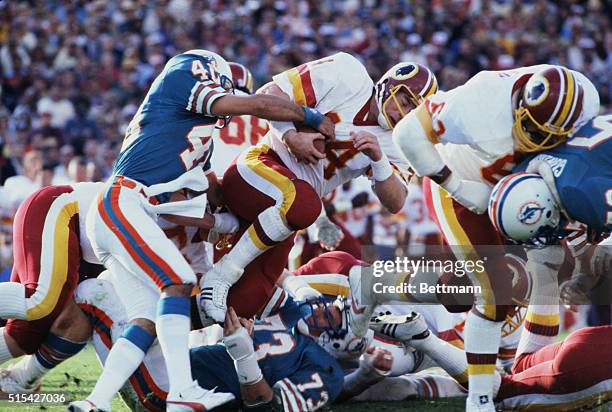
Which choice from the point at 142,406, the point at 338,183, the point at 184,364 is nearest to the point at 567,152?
the point at 338,183

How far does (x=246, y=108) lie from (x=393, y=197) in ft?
3.41

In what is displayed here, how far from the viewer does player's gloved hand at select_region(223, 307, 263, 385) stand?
4.37 m

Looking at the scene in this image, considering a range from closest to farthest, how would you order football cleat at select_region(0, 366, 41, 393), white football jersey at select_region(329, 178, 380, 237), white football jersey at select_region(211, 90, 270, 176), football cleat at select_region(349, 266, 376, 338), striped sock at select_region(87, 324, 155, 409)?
striped sock at select_region(87, 324, 155, 409) < football cleat at select_region(349, 266, 376, 338) < football cleat at select_region(0, 366, 41, 393) < white football jersey at select_region(211, 90, 270, 176) < white football jersey at select_region(329, 178, 380, 237)

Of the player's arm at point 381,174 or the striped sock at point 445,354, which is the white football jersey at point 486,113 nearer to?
the player's arm at point 381,174

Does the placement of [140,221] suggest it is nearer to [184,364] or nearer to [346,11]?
[184,364]

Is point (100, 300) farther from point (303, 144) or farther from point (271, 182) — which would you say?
point (303, 144)

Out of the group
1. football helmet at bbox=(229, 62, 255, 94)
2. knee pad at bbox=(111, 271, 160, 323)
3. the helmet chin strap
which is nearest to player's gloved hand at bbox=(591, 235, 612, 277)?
the helmet chin strap

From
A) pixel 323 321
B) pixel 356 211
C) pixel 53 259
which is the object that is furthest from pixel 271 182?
pixel 356 211

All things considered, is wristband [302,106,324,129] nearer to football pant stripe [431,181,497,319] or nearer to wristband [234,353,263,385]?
football pant stripe [431,181,497,319]

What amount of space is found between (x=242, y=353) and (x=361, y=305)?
2.11ft

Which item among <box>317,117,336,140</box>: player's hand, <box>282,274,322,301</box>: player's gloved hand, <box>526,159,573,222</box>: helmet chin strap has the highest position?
<box>317,117,336,140</box>: player's hand

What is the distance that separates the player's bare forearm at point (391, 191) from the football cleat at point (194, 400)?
Answer: 4.83 feet

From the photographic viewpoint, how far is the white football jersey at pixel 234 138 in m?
6.55

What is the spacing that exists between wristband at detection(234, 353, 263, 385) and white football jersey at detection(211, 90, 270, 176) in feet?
7.50
